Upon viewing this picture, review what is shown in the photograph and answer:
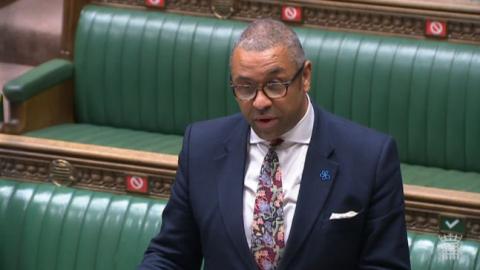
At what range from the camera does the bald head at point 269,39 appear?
127 cm

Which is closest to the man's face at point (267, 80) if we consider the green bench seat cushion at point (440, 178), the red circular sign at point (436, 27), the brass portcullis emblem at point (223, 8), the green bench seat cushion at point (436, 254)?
the green bench seat cushion at point (436, 254)

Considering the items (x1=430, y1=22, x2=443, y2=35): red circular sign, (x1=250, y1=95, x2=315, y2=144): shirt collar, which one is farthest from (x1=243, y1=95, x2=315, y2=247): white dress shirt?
(x1=430, y1=22, x2=443, y2=35): red circular sign

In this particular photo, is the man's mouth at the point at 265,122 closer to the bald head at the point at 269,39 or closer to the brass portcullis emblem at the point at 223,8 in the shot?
the bald head at the point at 269,39

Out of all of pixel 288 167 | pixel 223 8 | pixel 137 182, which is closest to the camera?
pixel 288 167

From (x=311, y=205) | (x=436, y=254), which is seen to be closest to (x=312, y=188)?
(x=311, y=205)

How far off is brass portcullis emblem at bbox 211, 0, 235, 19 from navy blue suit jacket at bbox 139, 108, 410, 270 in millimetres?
1472

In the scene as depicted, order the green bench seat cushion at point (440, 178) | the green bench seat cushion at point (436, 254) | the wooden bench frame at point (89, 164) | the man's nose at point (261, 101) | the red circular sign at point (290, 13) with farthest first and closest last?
the red circular sign at point (290, 13) → the green bench seat cushion at point (440, 178) → the wooden bench frame at point (89, 164) → the green bench seat cushion at point (436, 254) → the man's nose at point (261, 101)

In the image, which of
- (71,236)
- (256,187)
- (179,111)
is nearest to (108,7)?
(179,111)

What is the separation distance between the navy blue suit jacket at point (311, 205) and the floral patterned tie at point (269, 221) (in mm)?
15

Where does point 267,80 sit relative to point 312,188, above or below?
above

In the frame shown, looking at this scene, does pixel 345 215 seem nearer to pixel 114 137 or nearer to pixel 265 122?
pixel 265 122

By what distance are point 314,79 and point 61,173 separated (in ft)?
2.31

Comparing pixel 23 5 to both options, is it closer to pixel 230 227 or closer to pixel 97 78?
pixel 97 78

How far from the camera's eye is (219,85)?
9.21 ft
